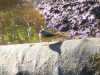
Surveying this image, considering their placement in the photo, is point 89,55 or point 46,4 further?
point 46,4

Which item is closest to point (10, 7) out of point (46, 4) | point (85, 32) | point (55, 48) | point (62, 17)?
point (46, 4)

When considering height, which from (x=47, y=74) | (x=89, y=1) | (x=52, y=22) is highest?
(x=89, y=1)

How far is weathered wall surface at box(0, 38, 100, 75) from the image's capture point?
1822 mm

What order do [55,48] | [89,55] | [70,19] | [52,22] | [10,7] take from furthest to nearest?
1. [10,7]
2. [52,22]
3. [70,19]
4. [55,48]
5. [89,55]

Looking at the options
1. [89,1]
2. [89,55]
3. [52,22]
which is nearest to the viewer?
[89,55]

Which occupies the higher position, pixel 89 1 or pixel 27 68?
pixel 89 1

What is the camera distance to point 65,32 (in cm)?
254

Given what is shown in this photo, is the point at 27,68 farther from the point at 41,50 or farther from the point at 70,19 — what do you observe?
the point at 70,19

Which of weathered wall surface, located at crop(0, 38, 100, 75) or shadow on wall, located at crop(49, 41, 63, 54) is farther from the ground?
shadow on wall, located at crop(49, 41, 63, 54)

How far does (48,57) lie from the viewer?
190 centimetres

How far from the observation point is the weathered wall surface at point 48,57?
71.7 inches

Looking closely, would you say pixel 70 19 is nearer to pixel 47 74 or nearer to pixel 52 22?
pixel 52 22

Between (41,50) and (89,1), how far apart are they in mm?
675

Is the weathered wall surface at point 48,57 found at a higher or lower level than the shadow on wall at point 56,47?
lower
